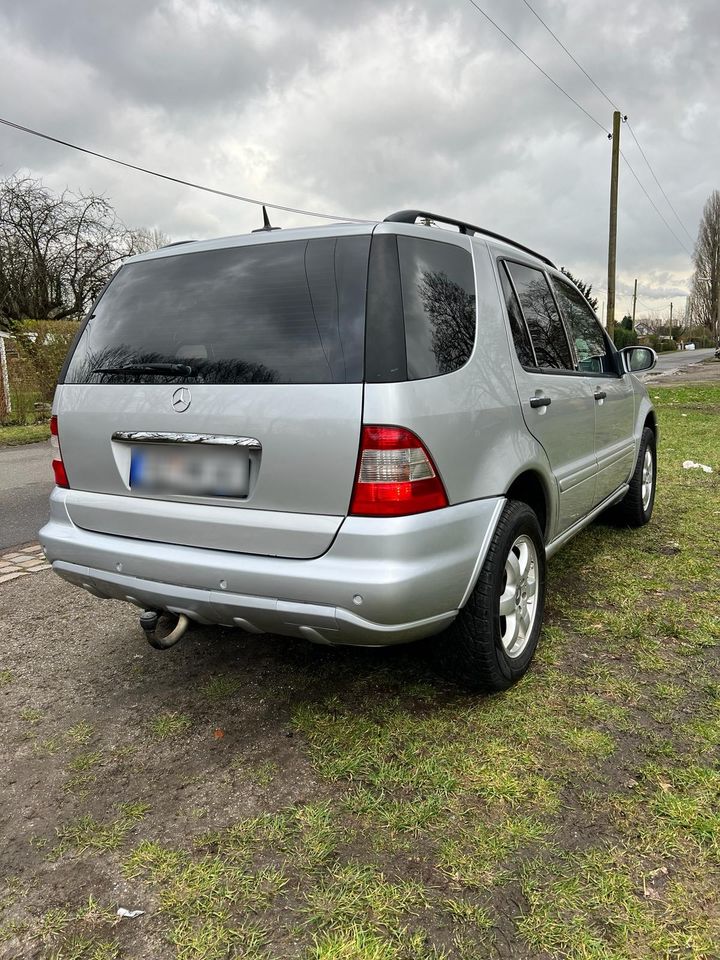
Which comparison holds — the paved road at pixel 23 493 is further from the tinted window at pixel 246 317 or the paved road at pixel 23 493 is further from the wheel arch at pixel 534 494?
the wheel arch at pixel 534 494

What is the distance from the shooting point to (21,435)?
12055mm

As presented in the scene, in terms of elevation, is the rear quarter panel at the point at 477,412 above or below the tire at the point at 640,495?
above

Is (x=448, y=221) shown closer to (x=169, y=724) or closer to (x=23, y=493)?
(x=169, y=724)

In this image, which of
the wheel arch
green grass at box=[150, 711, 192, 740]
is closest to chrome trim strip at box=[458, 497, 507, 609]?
the wheel arch

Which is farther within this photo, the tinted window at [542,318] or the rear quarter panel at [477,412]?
the tinted window at [542,318]

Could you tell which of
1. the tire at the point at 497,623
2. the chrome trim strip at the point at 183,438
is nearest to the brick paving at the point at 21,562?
the chrome trim strip at the point at 183,438

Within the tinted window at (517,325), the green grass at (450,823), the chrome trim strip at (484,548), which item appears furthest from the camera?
the tinted window at (517,325)

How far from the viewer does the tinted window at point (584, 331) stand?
3.71 metres

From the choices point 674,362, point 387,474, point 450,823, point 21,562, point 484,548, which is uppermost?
point 674,362

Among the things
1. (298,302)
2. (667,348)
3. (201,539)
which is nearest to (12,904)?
(201,539)

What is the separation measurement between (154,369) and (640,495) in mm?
3716

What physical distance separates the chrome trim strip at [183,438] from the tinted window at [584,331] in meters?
2.16

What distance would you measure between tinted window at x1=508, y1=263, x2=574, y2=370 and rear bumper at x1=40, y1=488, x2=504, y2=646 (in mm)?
1016

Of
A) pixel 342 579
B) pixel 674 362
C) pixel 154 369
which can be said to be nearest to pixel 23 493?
pixel 154 369
